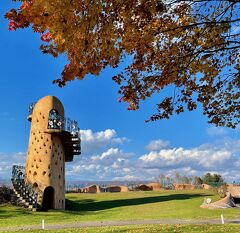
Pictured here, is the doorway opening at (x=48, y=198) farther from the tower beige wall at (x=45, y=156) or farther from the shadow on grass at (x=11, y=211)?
the shadow on grass at (x=11, y=211)

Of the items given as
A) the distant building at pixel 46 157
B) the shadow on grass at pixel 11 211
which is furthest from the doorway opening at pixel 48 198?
the shadow on grass at pixel 11 211

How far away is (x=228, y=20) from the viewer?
437 inches

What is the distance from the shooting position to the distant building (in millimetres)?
31906

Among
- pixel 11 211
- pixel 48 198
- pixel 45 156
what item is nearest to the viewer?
pixel 11 211

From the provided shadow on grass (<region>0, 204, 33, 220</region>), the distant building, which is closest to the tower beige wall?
the distant building

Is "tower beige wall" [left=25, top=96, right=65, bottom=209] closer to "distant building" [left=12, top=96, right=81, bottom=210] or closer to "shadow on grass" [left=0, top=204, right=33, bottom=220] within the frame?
"distant building" [left=12, top=96, right=81, bottom=210]

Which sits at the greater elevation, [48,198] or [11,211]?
[48,198]

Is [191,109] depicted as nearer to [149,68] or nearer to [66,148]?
[149,68]

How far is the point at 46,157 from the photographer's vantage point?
32.4 m

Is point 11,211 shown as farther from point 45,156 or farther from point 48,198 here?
point 45,156

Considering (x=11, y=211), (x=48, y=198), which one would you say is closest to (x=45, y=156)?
(x=48, y=198)

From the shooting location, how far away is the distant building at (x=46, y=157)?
3191 cm

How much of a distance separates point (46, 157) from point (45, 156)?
12 cm

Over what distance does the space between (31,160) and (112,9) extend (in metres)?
26.4
